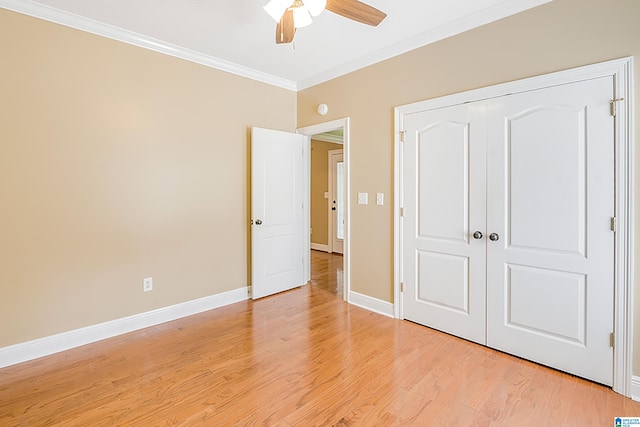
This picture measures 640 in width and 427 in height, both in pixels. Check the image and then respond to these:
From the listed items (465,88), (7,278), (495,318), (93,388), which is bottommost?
(93,388)

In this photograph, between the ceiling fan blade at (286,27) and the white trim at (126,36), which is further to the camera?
the white trim at (126,36)

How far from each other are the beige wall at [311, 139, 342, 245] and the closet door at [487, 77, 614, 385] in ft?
14.7

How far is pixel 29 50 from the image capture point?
240 cm

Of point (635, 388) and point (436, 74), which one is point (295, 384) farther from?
point (436, 74)

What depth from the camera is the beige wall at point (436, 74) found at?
2016mm

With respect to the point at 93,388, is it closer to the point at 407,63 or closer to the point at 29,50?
the point at 29,50

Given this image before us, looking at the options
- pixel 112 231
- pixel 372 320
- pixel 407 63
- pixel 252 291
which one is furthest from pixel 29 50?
pixel 372 320

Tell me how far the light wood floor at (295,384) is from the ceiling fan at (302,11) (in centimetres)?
230

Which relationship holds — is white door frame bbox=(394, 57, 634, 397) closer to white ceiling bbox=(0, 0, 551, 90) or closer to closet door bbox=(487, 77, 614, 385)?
closet door bbox=(487, 77, 614, 385)

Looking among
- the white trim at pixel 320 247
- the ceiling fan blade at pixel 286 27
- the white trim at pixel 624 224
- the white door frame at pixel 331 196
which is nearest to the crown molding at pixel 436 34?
the white trim at pixel 624 224

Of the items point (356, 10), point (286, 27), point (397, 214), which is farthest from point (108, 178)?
point (397, 214)

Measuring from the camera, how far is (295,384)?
2.10 meters

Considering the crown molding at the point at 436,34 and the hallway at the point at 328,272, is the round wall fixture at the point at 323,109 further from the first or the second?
the hallway at the point at 328,272

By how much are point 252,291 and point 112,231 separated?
5.20 feet
